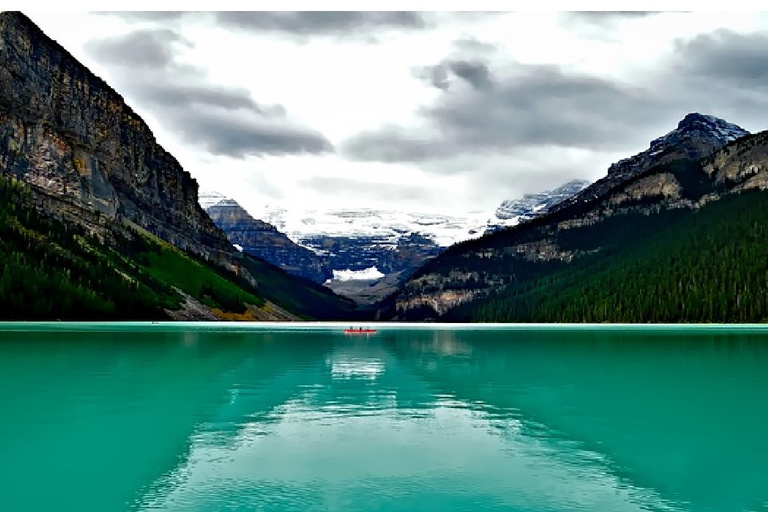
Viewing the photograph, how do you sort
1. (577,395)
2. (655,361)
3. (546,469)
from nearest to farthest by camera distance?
1. (546,469)
2. (577,395)
3. (655,361)

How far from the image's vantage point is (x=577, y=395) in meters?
57.9

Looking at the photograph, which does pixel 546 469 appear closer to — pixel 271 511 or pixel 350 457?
pixel 350 457

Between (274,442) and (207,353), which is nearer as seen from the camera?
(274,442)

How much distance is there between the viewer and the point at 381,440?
3872 cm

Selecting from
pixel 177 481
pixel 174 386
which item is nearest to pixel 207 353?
pixel 174 386

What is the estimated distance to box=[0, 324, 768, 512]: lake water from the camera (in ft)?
90.0

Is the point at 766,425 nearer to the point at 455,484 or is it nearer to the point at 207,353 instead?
the point at 455,484

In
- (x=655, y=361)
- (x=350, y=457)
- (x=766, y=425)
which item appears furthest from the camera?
(x=655, y=361)

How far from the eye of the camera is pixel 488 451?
36.0 metres

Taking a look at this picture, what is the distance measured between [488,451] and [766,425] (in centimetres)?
1877

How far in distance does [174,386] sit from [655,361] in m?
61.1

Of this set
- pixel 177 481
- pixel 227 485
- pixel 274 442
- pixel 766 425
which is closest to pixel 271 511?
pixel 227 485

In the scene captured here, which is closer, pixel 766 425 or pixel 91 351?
pixel 766 425

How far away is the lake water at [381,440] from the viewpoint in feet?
90.0
